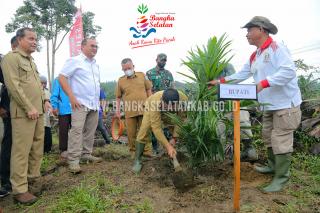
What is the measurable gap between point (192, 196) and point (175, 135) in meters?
0.86

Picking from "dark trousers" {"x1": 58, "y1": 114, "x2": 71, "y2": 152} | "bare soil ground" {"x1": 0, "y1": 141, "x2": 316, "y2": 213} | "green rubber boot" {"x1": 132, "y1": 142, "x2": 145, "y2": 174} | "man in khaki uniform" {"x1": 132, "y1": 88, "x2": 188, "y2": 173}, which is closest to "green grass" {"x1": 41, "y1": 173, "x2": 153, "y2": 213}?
"bare soil ground" {"x1": 0, "y1": 141, "x2": 316, "y2": 213}

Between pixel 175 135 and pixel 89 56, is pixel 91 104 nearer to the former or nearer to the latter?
pixel 89 56

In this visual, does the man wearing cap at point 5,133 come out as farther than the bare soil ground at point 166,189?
Yes

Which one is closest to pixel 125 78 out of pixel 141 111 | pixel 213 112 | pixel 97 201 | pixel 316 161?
pixel 141 111

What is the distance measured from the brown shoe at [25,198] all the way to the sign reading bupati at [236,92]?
222cm

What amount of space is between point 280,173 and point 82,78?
2.65 meters

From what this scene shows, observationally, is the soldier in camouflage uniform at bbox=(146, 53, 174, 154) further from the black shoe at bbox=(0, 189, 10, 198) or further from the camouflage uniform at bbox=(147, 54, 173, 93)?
the black shoe at bbox=(0, 189, 10, 198)

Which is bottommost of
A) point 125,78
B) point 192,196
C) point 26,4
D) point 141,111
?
point 192,196

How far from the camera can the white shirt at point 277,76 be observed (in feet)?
9.70

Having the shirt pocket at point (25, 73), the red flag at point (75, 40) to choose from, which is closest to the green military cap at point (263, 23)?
the shirt pocket at point (25, 73)

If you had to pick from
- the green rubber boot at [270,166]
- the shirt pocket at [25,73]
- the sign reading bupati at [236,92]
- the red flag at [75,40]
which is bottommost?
the green rubber boot at [270,166]

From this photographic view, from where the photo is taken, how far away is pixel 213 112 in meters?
3.32

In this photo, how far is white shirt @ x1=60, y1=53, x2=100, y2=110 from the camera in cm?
386

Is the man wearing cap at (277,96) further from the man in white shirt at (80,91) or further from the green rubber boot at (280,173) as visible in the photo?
the man in white shirt at (80,91)
